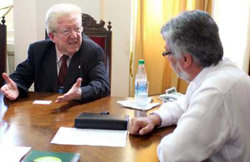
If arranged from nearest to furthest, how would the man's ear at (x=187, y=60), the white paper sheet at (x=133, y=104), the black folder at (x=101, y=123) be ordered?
1. the man's ear at (x=187, y=60)
2. the black folder at (x=101, y=123)
3. the white paper sheet at (x=133, y=104)

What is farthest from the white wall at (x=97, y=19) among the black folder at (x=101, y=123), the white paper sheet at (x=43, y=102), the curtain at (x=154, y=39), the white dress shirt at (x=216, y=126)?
the white dress shirt at (x=216, y=126)

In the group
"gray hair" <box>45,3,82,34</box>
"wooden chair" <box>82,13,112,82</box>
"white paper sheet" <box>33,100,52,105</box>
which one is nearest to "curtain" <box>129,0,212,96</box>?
"wooden chair" <box>82,13,112,82</box>

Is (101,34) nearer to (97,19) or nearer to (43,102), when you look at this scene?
(97,19)

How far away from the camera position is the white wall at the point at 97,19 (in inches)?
120

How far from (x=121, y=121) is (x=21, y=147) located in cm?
43

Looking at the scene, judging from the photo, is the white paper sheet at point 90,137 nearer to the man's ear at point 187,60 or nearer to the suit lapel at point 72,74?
the man's ear at point 187,60

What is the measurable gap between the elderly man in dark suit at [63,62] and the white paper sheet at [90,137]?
527 millimetres

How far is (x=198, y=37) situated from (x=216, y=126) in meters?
0.32

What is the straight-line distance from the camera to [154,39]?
2.98m

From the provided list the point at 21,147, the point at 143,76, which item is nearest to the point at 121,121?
the point at 21,147

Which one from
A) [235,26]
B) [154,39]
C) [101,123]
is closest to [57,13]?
[101,123]

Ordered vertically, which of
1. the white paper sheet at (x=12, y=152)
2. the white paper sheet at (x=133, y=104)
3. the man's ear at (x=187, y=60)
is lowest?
the white paper sheet at (x=133, y=104)

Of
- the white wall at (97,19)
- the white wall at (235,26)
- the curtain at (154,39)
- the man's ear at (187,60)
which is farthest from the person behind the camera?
the white wall at (97,19)

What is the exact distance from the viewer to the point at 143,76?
1.95 metres
